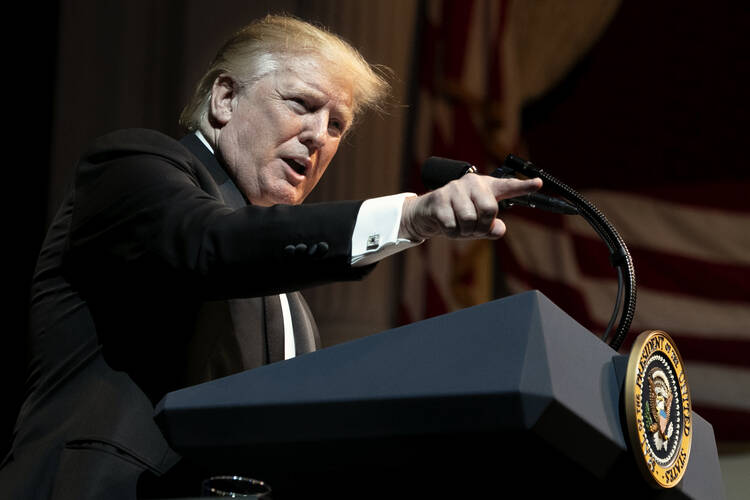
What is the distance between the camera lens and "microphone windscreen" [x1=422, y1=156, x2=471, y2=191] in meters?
1.26

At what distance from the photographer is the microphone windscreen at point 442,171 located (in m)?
1.26

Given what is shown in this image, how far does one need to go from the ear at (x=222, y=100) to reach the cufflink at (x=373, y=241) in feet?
2.44

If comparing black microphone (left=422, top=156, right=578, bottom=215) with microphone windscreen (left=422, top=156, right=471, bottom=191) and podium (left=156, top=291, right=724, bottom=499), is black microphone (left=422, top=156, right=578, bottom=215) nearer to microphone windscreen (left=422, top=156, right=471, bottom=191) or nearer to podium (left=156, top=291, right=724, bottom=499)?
microphone windscreen (left=422, top=156, right=471, bottom=191)

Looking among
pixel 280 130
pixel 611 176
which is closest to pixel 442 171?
pixel 280 130

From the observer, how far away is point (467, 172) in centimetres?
126

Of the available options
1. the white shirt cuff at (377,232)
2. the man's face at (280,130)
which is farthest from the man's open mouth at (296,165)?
the white shirt cuff at (377,232)

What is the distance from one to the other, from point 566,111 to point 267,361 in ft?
11.0

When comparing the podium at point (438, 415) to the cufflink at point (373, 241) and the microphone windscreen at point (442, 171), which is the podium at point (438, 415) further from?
the microphone windscreen at point (442, 171)

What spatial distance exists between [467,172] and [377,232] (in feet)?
0.64

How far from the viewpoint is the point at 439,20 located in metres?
4.52

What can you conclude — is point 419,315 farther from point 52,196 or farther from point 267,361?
point 267,361

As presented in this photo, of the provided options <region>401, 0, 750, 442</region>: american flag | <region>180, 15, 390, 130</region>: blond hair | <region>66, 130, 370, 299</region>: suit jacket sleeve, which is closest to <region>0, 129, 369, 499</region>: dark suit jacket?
<region>66, 130, 370, 299</region>: suit jacket sleeve

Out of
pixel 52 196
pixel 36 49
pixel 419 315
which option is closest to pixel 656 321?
pixel 419 315

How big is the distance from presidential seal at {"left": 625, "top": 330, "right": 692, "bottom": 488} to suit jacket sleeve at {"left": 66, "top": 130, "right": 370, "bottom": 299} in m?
0.33
